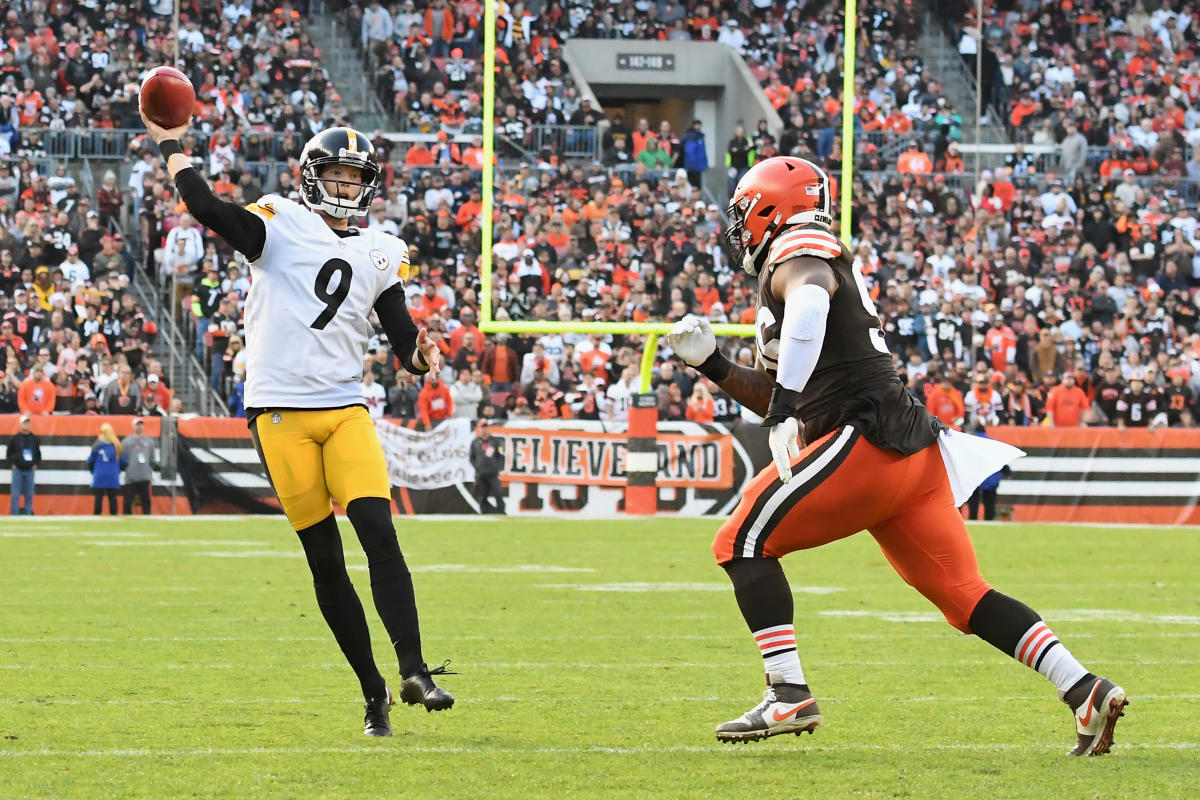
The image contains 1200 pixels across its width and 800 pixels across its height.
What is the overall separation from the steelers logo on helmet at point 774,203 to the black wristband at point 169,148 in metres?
1.59

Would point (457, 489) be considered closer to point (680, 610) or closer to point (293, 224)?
point (680, 610)

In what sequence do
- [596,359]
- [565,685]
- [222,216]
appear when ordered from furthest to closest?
[596,359] → [565,685] → [222,216]

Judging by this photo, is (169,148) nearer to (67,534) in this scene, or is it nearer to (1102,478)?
(67,534)

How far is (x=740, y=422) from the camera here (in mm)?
18969

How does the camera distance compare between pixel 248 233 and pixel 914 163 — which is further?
pixel 914 163

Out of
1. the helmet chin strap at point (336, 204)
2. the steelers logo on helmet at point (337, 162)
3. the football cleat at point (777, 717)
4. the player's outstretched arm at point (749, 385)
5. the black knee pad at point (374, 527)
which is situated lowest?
the football cleat at point (777, 717)

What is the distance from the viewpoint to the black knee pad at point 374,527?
5.37m

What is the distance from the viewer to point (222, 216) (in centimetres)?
526

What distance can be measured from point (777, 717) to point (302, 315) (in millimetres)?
1804

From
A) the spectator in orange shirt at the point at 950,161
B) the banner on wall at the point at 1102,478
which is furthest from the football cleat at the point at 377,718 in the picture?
the spectator in orange shirt at the point at 950,161

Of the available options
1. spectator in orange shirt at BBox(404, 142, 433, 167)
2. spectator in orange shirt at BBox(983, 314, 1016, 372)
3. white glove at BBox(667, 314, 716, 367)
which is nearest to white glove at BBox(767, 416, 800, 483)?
white glove at BBox(667, 314, 716, 367)

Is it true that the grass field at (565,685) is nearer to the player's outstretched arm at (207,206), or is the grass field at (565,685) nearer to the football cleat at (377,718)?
the football cleat at (377,718)

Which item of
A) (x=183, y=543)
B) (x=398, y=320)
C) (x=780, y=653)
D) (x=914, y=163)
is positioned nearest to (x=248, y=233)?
(x=398, y=320)

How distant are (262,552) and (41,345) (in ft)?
24.3
